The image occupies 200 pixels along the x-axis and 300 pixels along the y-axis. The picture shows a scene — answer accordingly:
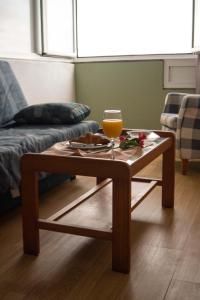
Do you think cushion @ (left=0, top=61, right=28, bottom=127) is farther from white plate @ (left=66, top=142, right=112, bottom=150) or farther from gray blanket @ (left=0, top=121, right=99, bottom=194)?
white plate @ (left=66, top=142, right=112, bottom=150)

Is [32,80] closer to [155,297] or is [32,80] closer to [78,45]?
[78,45]

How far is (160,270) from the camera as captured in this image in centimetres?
142

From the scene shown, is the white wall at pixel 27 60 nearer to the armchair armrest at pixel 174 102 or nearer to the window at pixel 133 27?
the window at pixel 133 27

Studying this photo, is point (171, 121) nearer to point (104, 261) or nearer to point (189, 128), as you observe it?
point (189, 128)

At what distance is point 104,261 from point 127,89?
261cm

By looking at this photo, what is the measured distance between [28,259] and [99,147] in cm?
50

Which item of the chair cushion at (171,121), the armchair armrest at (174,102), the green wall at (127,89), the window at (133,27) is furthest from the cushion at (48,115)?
the window at (133,27)

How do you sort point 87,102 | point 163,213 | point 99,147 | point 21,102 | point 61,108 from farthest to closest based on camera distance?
point 87,102 < point 21,102 < point 61,108 < point 163,213 < point 99,147

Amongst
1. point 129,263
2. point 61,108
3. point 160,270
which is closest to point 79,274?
point 129,263

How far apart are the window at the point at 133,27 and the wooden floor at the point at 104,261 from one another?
2.16m

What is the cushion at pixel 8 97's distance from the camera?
8.34 ft

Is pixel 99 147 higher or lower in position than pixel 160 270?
higher

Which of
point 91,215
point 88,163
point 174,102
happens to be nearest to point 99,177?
point 88,163

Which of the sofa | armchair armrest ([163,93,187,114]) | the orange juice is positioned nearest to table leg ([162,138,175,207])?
the orange juice
